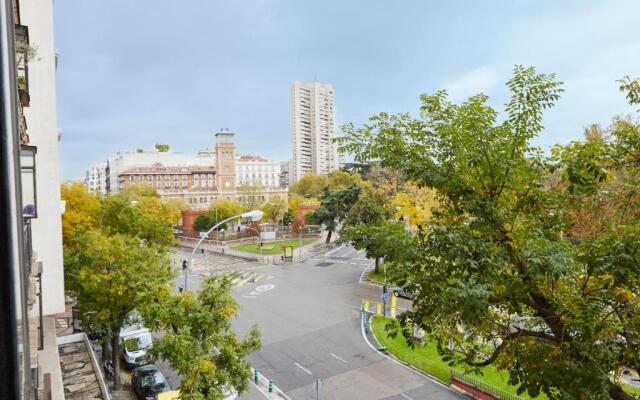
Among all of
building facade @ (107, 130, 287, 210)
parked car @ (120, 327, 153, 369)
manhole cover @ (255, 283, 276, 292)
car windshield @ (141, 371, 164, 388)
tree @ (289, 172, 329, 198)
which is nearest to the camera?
car windshield @ (141, 371, 164, 388)

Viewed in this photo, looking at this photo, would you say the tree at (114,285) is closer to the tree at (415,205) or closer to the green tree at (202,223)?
the tree at (415,205)

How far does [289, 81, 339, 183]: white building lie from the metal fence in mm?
125789

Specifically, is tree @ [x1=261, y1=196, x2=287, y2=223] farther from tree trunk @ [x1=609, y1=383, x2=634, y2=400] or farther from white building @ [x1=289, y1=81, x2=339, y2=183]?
white building @ [x1=289, y1=81, x2=339, y2=183]

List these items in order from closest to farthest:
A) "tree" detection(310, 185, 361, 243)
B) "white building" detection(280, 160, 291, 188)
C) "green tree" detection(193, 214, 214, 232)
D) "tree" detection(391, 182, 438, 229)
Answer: "tree" detection(391, 182, 438, 229)
"tree" detection(310, 185, 361, 243)
"green tree" detection(193, 214, 214, 232)
"white building" detection(280, 160, 291, 188)

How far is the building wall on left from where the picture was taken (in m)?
17.6

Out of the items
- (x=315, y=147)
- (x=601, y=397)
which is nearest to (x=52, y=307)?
(x=601, y=397)

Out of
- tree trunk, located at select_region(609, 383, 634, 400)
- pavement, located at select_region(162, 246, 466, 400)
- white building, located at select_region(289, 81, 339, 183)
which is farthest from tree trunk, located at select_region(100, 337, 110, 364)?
white building, located at select_region(289, 81, 339, 183)

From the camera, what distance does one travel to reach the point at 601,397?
16.0 feet

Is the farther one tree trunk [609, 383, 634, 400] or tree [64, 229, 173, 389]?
tree [64, 229, 173, 389]

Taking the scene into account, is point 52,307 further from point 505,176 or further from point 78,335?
point 505,176

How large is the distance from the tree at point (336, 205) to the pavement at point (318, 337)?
6.70 m

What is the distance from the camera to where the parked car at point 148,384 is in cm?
1402

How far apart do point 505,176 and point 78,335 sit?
56.5 feet

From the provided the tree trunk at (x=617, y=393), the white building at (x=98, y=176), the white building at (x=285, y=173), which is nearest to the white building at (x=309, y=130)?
the white building at (x=285, y=173)
